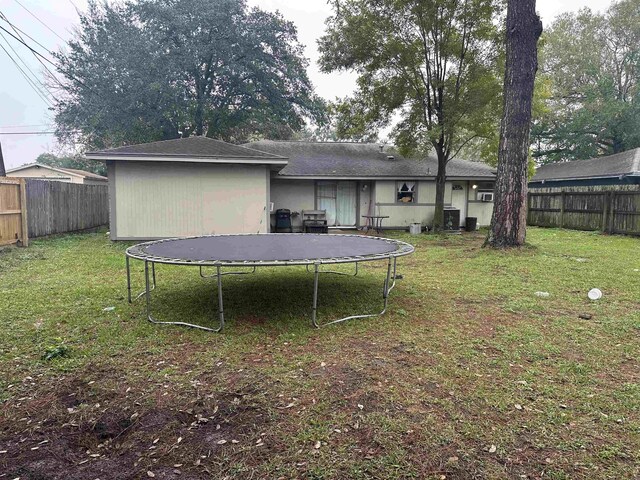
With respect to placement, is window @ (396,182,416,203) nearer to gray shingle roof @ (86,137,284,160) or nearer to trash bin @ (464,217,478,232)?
trash bin @ (464,217,478,232)

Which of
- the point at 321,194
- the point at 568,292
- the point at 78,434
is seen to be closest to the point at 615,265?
the point at 568,292

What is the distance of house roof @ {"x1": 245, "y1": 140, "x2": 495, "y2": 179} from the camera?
13.5 meters

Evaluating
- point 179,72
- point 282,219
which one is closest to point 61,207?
point 282,219

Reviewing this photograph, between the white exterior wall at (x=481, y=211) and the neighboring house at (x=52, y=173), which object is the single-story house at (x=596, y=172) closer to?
the white exterior wall at (x=481, y=211)

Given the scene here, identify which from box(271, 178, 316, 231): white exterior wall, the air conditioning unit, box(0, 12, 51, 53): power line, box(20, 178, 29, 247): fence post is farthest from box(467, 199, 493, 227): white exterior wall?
box(0, 12, 51, 53): power line

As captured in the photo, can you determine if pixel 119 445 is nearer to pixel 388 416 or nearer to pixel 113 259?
pixel 388 416

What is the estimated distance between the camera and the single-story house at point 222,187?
32.0 feet

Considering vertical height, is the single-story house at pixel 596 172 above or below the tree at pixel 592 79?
below

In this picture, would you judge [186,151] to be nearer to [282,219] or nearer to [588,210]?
[282,219]

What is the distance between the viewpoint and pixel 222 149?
10.5 meters

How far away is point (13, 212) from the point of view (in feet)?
26.7

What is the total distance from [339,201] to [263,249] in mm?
9943

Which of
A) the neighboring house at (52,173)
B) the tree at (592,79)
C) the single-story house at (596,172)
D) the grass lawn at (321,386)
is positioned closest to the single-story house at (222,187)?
the grass lawn at (321,386)

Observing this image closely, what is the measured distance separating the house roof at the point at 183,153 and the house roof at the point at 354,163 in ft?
8.94
